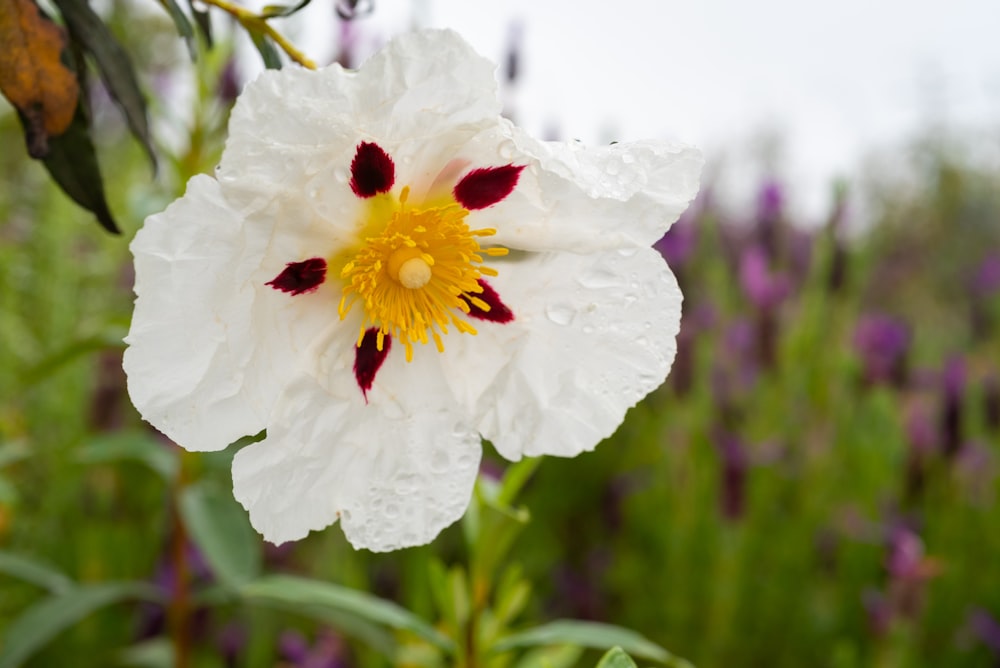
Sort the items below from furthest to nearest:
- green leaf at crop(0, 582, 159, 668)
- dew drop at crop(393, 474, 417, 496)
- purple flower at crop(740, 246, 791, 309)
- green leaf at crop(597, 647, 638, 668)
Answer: purple flower at crop(740, 246, 791, 309) < green leaf at crop(0, 582, 159, 668) < dew drop at crop(393, 474, 417, 496) < green leaf at crop(597, 647, 638, 668)

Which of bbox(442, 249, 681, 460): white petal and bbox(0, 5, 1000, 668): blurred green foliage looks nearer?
bbox(442, 249, 681, 460): white petal

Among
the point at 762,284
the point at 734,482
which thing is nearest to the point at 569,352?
the point at 734,482

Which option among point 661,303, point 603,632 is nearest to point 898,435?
point 603,632

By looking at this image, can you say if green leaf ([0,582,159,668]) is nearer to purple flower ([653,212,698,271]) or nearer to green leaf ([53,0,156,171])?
green leaf ([53,0,156,171])

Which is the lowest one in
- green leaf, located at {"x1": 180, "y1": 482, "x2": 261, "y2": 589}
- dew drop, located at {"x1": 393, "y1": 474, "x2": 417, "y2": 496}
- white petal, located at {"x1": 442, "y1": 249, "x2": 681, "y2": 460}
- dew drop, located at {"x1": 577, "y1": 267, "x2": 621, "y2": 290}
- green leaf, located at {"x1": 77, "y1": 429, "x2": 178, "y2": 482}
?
green leaf, located at {"x1": 77, "y1": 429, "x2": 178, "y2": 482}

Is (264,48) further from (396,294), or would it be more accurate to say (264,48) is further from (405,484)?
(405,484)

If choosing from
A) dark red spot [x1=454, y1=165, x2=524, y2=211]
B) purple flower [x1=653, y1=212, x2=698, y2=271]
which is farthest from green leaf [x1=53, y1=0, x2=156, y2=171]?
purple flower [x1=653, y1=212, x2=698, y2=271]
